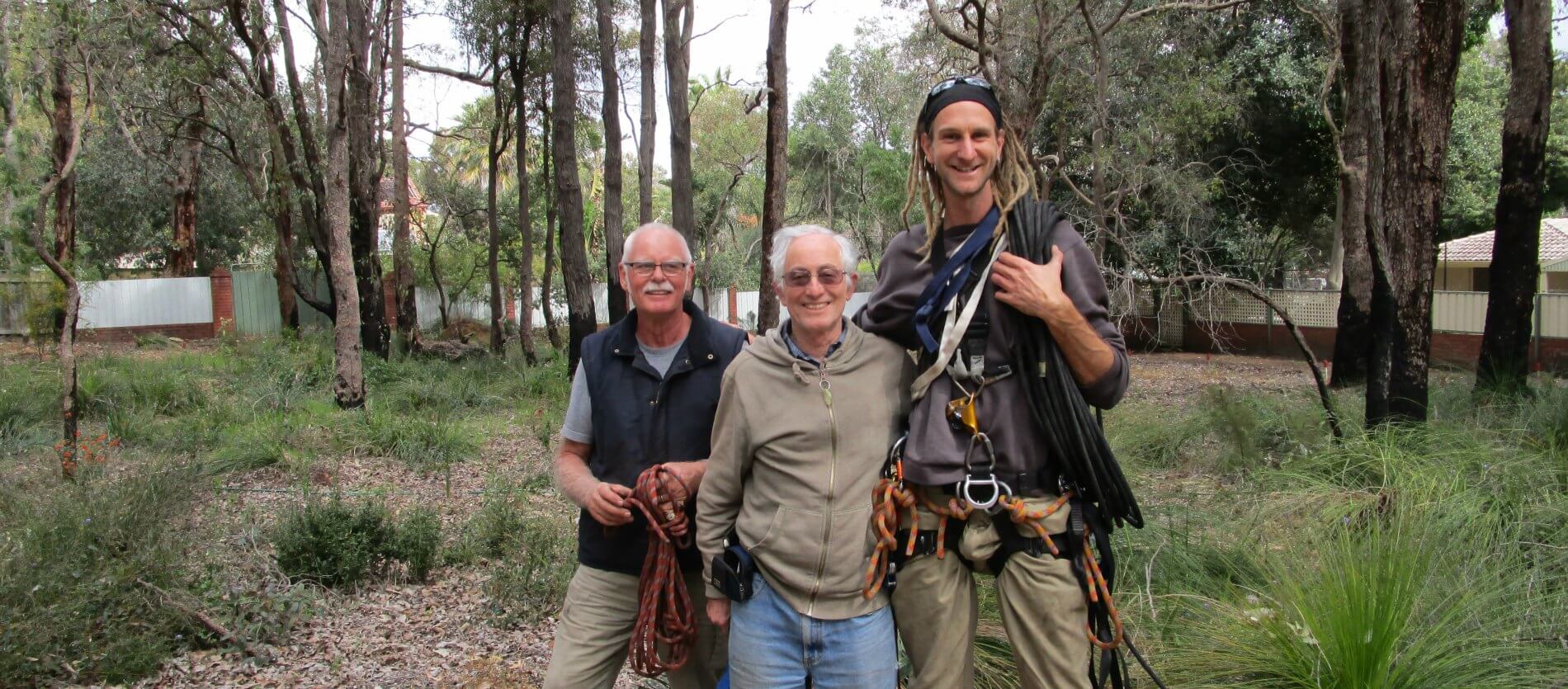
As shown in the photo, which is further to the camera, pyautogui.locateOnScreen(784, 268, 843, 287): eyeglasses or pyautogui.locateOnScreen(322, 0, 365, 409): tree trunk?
pyautogui.locateOnScreen(322, 0, 365, 409): tree trunk

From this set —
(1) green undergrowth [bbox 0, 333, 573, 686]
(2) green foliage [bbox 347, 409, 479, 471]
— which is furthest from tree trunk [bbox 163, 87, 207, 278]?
(2) green foliage [bbox 347, 409, 479, 471]

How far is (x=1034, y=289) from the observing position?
6.81 feet

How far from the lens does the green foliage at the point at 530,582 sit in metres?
4.86

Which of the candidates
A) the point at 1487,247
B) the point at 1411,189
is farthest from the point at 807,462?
the point at 1487,247

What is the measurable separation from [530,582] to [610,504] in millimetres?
2701

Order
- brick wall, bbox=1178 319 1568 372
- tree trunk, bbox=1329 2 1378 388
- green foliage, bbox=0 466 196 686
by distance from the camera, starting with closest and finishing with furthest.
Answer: green foliage, bbox=0 466 196 686, tree trunk, bbox=1329 2 1378 388, brick wall, bbox=1178 319 1568 372

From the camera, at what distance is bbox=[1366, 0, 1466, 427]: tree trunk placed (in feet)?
20.0

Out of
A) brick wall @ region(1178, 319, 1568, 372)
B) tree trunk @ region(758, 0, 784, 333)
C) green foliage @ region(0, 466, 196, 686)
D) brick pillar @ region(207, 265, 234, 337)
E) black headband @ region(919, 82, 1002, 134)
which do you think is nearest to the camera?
black headband @ region(919, 82, 1002, 134)

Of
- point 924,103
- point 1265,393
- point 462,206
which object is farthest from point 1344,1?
point 462,206

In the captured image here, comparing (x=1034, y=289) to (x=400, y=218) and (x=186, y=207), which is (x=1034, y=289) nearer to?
(x=400, y=218)

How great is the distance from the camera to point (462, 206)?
2741 centimetres

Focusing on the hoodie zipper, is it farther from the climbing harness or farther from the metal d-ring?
the metal d-ring

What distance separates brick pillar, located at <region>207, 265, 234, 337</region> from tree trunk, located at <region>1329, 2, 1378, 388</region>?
78.0 feet

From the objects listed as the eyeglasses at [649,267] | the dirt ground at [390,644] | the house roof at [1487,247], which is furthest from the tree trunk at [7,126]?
the house roof at [1487,247]
